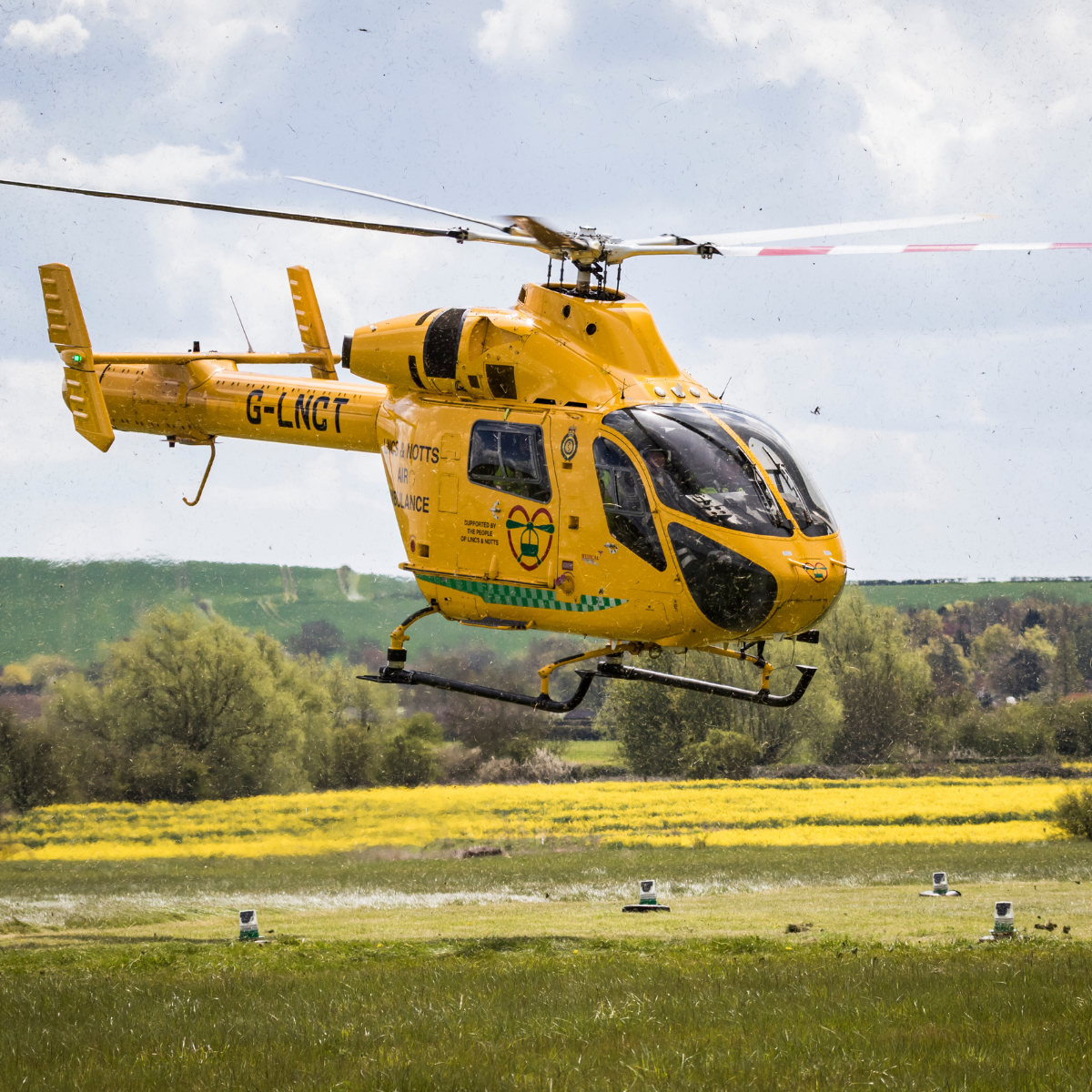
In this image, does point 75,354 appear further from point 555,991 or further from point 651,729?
point 651,729

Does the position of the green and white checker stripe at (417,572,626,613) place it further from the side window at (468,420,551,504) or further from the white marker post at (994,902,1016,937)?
the white marker post at (994,902,1016,937)

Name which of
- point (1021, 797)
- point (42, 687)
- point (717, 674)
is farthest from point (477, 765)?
point (1021, 797)

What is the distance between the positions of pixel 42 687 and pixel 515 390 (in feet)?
144

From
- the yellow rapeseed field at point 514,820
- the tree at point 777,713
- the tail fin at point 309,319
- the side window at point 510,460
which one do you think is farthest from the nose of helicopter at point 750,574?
the tree at point 777,713

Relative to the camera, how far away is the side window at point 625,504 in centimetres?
1455

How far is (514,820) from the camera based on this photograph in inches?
1889

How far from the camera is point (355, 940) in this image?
67.6 feet

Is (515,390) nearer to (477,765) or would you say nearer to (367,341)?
(367,341)

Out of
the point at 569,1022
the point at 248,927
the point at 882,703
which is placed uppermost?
the point at 882,703

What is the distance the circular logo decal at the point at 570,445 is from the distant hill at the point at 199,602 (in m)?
35.2

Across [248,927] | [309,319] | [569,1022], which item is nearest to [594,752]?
[248,927]

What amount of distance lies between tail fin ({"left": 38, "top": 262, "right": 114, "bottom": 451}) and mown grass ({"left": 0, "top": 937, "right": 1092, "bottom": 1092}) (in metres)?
7.21

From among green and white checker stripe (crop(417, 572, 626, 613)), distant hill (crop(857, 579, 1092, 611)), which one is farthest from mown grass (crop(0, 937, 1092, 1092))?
distant hill (crop(857, 579, 1092, 611))

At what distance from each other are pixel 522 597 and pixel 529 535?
2.45ft
